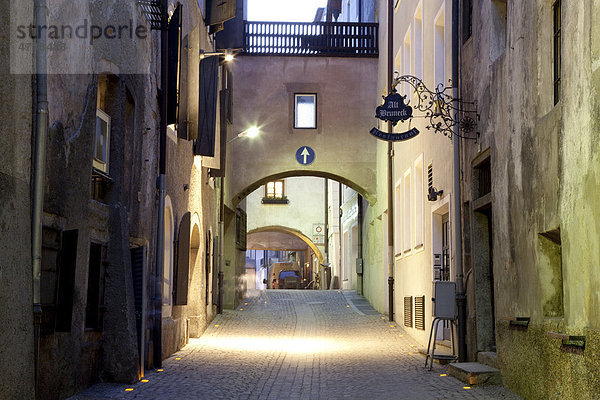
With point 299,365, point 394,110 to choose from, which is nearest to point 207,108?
point 394,110

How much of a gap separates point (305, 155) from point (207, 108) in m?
7.95

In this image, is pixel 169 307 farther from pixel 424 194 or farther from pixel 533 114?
pixel 533 114

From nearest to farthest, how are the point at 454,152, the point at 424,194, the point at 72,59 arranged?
the point at 72,59, the point at 454,152, the point at 424,194

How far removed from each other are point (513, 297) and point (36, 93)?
18.3 ft

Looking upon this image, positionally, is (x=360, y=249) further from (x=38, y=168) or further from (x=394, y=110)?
(x=38, y=168)

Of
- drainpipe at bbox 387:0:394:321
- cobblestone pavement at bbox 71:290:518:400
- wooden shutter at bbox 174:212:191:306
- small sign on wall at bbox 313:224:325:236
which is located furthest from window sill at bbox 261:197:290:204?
wooden shutter at bbox 174:212:191:306

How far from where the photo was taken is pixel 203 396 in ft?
32.4

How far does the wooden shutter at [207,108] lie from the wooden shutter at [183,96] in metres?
2.14

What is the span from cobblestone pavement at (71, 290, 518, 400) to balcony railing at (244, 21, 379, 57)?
7523 millimetres

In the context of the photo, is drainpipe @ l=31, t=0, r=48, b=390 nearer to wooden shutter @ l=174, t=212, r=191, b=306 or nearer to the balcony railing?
wooden shutter @ l=174, t=212, r=191, b=306

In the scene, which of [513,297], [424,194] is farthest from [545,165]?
[424,194]

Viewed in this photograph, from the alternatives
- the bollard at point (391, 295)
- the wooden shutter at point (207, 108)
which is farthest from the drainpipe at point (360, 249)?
the wooden shutter at point (207, 108)

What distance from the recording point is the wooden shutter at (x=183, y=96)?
14.3 meters

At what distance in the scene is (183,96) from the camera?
14414mm
